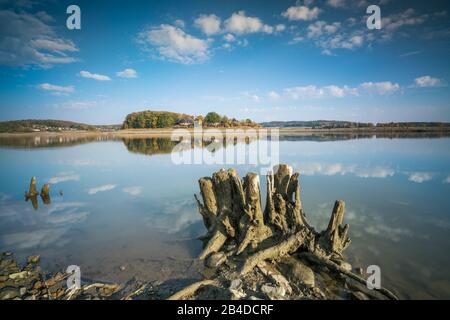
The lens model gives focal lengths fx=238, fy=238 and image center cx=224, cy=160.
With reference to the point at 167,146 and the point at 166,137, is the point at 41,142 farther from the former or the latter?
the point at 167,146

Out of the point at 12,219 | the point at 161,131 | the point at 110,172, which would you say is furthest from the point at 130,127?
the point at 12,219

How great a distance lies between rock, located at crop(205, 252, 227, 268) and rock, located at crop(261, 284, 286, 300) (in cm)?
178

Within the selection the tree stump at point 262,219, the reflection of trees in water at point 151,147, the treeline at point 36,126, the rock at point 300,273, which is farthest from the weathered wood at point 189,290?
the treeline at point 36,126

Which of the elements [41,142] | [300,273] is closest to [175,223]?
[300,273]

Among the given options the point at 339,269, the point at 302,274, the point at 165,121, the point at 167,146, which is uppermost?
the point at 165,121

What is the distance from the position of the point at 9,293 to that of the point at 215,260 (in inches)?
199

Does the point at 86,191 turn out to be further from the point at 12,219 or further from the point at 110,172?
the point at 110,172

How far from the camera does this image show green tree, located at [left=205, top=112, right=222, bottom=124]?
135 meters

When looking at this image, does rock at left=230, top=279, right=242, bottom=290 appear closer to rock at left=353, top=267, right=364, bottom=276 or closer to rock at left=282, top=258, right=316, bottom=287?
rock at left=282, top=258, right=316, bottom=287

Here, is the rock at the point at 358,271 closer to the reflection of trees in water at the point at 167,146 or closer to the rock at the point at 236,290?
the rock at the point at 236,290

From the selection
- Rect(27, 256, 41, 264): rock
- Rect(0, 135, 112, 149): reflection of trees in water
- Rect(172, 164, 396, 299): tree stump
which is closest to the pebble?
Rect(172, 164, 396, 299): tree stump

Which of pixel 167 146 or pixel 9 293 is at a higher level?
pixel 167 146

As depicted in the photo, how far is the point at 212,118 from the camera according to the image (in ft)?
442
